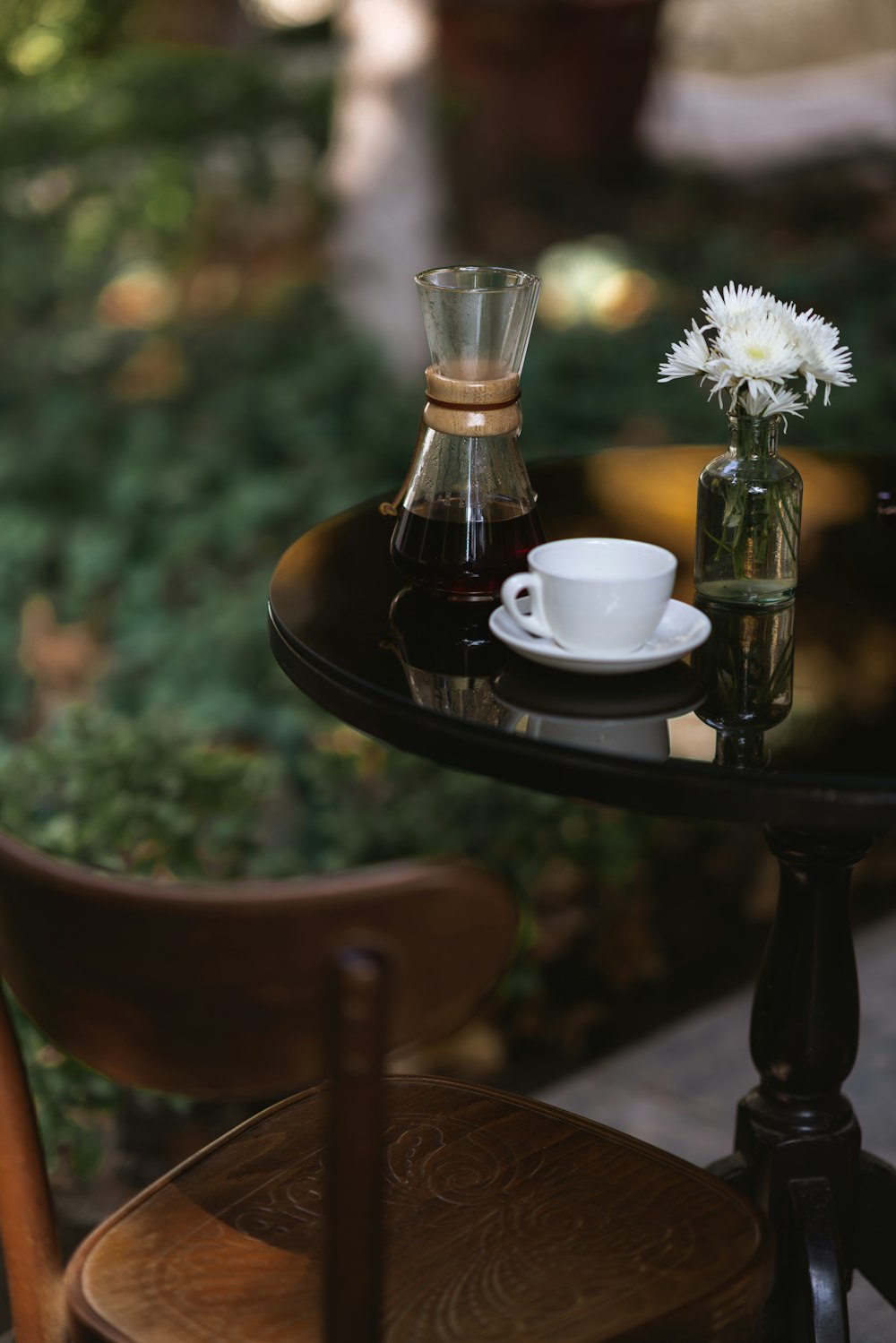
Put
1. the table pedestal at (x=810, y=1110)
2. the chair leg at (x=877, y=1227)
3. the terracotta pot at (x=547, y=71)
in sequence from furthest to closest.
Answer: the terracotta pot at (x=547, y=71)
the chair leg at (x=877, y=1227)
the table pedestal at (x=810, y=1110)

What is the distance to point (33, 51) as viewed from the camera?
6.14 meters

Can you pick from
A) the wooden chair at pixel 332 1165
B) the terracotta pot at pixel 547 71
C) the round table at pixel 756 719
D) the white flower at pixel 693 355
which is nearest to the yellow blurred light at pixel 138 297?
the terracotta pot at pixel 547 71

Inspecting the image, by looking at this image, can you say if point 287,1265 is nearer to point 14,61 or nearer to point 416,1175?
point 416,1175

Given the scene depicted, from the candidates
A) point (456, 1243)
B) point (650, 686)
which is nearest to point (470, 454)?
→ point (650, 686)

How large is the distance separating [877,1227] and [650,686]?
81cm

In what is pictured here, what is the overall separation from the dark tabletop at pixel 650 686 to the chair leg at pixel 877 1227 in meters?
0.66

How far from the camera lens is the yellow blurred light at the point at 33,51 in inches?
241

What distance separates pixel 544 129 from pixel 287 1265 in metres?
7.60

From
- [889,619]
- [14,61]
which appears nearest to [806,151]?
[14,61]

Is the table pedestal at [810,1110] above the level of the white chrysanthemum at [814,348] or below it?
below

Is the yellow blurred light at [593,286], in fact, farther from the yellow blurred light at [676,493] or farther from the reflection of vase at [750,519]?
the reflection of vase at [750,519]

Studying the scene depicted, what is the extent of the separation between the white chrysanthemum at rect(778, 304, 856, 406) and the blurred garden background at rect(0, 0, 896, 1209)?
2.12ft

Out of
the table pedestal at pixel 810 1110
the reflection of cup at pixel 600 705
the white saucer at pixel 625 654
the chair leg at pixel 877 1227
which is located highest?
the white saucer at pixel 625 654

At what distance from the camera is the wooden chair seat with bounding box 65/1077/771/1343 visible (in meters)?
1.09
